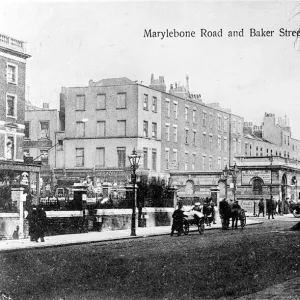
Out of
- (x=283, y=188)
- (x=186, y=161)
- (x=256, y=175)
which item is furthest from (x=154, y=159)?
(x=283, y=188)

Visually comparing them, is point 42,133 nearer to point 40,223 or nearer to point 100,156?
point 100,156

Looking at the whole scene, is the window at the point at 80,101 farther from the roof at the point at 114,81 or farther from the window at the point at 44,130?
the window at the point at 44,130

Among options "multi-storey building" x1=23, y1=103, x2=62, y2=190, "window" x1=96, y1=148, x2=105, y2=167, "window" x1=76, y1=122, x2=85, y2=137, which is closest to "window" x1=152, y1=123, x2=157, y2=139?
"window" x1=96, y1=148, x2=105, y2=167

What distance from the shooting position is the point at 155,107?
52375 millimetres

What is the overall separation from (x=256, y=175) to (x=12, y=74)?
23133mm

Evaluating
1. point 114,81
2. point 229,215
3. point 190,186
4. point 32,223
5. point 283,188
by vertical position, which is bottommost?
point 229,215

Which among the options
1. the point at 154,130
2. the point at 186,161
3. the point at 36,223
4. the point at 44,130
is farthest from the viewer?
the point at 186,161

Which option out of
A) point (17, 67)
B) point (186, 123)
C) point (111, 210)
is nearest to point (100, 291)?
point (111, 210)

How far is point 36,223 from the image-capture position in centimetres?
1933

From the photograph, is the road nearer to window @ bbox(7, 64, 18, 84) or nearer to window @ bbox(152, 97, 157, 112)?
window @ bbox(7, 64, 18, 84)

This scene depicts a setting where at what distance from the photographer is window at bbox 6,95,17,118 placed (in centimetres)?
3991

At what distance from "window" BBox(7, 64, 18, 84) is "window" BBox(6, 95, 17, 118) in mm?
1099

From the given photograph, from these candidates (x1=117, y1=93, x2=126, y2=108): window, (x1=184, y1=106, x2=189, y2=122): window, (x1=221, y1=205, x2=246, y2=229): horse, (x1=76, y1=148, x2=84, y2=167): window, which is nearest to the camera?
(x1=221, y1=205, x2=246, y2=229): horse

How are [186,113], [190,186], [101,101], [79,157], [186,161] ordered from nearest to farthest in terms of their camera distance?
[101,101]
[79,157]
[190,186]
[186,113]
[186,161]
